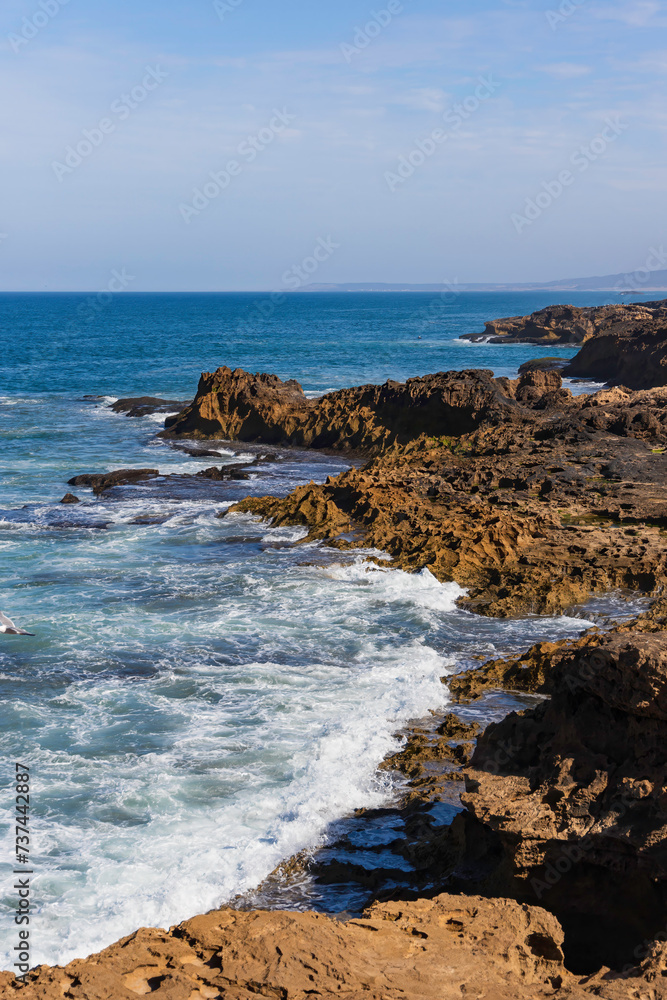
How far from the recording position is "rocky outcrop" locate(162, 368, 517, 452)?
2817 cm

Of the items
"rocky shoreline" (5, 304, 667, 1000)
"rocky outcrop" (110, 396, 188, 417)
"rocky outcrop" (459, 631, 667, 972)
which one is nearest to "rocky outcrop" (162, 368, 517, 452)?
"rocky outcrop" (110, 396, 188, 417)

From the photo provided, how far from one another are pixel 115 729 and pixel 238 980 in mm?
5916

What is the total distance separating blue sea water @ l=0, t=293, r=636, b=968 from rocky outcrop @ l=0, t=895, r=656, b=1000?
1.75 meters

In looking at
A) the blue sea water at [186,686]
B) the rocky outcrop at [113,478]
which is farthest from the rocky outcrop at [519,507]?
the rocky outcrop at [113,478]

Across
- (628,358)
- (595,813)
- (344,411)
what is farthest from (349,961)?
(628,358)

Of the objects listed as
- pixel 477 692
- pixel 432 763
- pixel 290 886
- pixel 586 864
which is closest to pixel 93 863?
pixel 290 886

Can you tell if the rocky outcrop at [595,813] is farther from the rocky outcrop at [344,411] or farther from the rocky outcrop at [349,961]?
the rocky outcrop at [344,411]

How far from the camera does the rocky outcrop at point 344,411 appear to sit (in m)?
28.2

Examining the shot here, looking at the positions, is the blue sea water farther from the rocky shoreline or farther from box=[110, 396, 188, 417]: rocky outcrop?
box=[110, 396, 188, 417]: rocky outcrop

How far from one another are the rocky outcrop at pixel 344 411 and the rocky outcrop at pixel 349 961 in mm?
22116

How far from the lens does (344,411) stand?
32.6m

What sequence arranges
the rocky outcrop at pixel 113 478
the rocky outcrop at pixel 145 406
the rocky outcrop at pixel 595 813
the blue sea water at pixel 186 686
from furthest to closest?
1. the rocky outcrop at pixel 145 406
2. the rocky outcrop at pixel 113 478
3. the blue sea water at pixel 186 686
4. the rocky outcrop at pixel 595 813

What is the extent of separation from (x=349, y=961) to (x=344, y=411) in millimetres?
28046

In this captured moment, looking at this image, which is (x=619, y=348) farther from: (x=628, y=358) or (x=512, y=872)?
(x=512, y=872)
